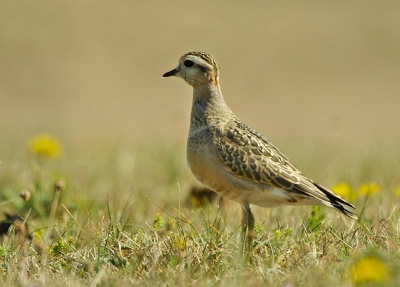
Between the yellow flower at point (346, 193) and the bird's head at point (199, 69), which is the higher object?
the bird's head at point (199, 69)

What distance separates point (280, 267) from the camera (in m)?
4.34

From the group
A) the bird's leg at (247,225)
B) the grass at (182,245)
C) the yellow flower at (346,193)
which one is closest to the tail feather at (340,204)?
the grass at (182,245)

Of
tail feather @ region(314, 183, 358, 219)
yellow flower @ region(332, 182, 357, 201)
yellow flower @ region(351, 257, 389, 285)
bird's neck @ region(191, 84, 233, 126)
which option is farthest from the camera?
yellow flower @ region(332, 182, 357, 201)

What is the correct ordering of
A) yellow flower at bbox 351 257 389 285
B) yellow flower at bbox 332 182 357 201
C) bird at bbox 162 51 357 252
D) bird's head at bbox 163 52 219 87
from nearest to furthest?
yellow flower at bbox 351 257 389 285 → bird at bbox 162 51 357 252 → bird's head at bbox 163 52 219 87 → yellow flower at bbox 332 182 357 201

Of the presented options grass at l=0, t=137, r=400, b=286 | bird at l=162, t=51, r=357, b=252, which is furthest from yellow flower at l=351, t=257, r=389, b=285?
bird at l=162, t=51, r=357, b=252

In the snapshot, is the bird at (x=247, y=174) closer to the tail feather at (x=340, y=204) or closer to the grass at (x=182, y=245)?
the tail feather at (x=340, y=204)

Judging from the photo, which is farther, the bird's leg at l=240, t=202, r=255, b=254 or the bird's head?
the bird's head

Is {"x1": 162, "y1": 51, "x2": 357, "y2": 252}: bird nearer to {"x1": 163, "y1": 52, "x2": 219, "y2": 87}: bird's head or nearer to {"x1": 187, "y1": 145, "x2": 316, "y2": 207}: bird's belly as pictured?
{"x1": 187, "y1": 145, "x2": 316, "y2": 207}: bird's belly

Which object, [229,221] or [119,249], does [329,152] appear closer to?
[229,221]

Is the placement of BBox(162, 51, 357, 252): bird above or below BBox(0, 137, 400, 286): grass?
above

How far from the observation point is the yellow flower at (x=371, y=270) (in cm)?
339

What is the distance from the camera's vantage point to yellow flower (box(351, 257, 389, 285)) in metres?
3.39

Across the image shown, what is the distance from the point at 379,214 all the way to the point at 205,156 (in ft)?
5.03

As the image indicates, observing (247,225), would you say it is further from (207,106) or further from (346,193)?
(346,193)
